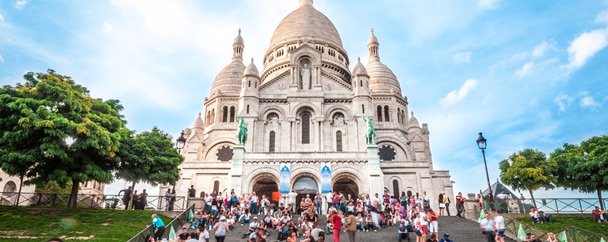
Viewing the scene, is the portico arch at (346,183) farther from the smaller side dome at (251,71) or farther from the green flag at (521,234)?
the green flag at (521,234)

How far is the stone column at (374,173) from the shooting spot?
1149 inches

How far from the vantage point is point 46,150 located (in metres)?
19.1

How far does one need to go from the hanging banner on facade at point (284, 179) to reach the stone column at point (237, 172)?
280 cm

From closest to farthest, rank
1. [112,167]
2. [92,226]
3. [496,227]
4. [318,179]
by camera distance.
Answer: [496,227]
[92,226]
[112,167]
[318,179]

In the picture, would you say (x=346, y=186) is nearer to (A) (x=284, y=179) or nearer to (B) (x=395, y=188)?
(B) (x=395, y=188)

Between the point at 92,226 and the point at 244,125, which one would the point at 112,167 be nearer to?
the point at 92,226

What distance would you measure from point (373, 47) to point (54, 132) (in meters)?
42.6

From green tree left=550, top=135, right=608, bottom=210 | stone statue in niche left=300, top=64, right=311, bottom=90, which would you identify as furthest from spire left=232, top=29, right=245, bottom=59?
green tree left=550, top=135, right=608, bottom=210

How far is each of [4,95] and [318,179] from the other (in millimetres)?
19119

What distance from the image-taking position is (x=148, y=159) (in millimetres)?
24375

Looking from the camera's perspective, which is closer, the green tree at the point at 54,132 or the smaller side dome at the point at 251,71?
the green tree at the point at 54,132

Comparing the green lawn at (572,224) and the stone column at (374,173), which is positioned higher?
the stone column at (374,173)

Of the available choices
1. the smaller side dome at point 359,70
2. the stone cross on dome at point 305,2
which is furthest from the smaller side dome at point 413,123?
the stone cross on dome at point 305,2

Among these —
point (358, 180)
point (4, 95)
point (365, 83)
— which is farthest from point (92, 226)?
point (365, 83)
